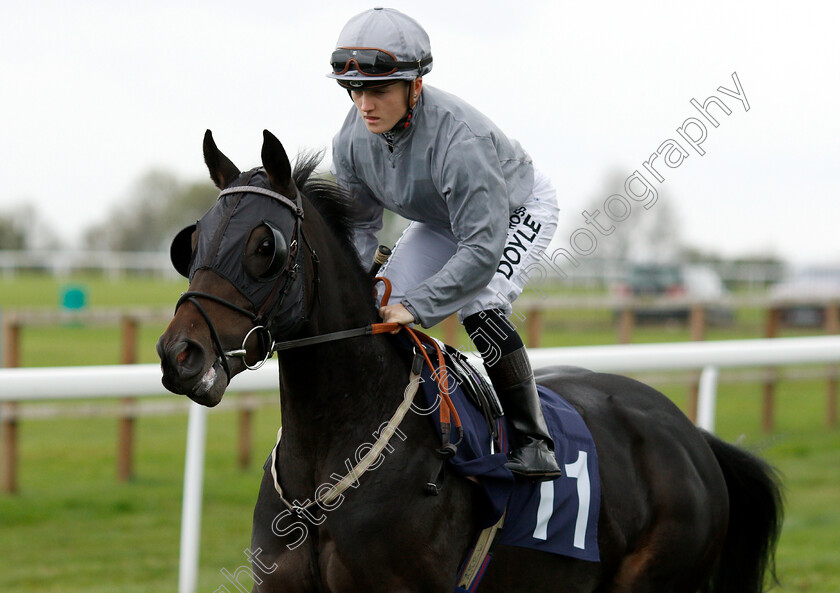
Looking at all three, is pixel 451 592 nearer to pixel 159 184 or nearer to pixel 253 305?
pixel 253 305

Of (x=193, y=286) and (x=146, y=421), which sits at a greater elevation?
(x=193, y=286)

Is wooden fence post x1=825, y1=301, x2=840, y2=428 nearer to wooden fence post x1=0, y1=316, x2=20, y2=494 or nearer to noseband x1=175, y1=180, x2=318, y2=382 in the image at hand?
wooden fence post x1=0, y1=316, x2=20, y2=494

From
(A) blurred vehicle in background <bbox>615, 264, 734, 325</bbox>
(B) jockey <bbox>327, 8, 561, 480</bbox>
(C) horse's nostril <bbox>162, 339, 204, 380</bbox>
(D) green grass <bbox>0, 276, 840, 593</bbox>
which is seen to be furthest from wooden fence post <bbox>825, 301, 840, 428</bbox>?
(C) horse's nostril <bbox>162, 339, 204, 380</bbox>

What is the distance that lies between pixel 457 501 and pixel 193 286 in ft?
3.10

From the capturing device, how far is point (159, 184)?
38.2 m

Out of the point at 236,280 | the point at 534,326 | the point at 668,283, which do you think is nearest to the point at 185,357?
the point at 236,280

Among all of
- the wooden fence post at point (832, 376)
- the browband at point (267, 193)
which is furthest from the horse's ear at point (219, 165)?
the wooden fence post at point (832, 376)

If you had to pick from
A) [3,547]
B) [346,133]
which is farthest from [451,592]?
[3,547]

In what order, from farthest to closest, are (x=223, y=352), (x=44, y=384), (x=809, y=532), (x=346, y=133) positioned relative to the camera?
(x=809, y=532), (x=44, y=384), (x=346, y=133), (x=223, y=352)

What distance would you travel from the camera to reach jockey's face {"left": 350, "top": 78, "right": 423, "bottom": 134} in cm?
273

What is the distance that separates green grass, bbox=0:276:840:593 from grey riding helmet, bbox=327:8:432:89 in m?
2.07

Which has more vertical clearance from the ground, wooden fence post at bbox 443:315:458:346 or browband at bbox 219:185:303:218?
browband at bbox 219:185:303:218

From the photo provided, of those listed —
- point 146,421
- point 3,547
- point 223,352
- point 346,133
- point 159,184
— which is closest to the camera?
point 223,352

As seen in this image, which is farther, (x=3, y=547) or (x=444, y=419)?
(x=3, y=547)
